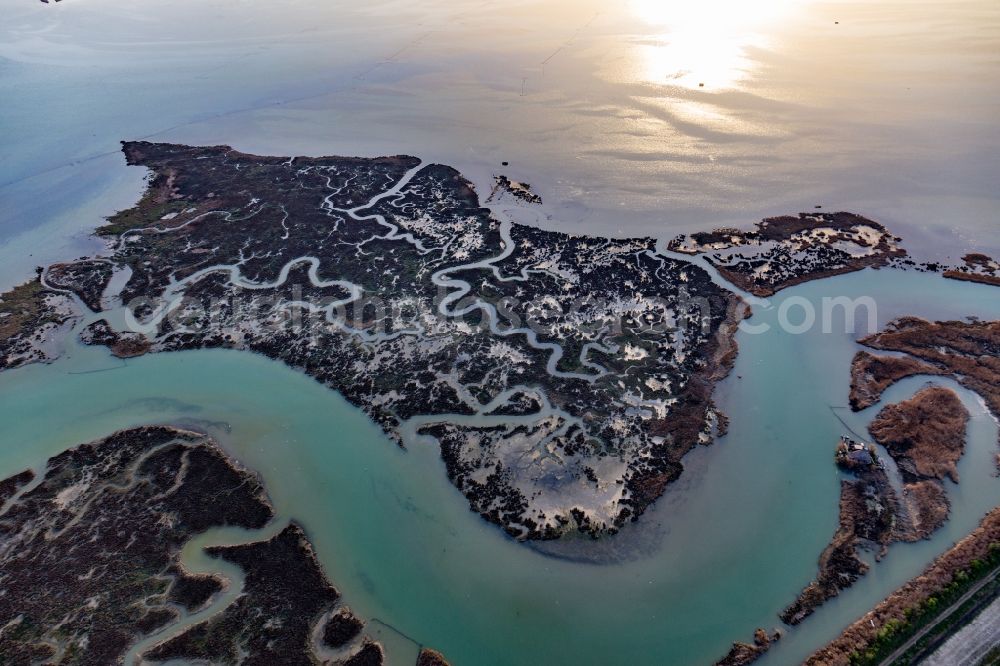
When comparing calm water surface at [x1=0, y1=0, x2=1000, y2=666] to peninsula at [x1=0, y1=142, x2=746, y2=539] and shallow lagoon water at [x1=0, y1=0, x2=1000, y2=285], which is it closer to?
shallow lagoon water at [x1=0, y1=0, x2=1000, y2=285]

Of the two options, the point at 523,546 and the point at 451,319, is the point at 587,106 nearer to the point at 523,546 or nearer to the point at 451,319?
the point at 451,319

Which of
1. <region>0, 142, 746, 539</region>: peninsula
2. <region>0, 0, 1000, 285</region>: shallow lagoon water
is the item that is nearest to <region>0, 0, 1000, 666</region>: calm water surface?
<region>0, 0, 1000, 285</region>: shallow lagoon water

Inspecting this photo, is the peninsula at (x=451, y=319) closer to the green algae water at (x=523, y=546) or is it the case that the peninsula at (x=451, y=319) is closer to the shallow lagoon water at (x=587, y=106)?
the green algae water at (x=523, y=546)

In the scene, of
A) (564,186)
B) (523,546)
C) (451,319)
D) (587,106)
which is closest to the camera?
(523,546)

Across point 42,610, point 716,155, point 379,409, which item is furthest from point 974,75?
point 42,610

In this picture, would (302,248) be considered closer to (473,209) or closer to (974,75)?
(473,209)

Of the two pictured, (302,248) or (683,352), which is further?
(302,248)

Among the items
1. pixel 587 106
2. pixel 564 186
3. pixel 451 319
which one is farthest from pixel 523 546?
pixel 587 106

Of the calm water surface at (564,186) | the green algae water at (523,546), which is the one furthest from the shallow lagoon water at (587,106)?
the green algae water at (523,546)
